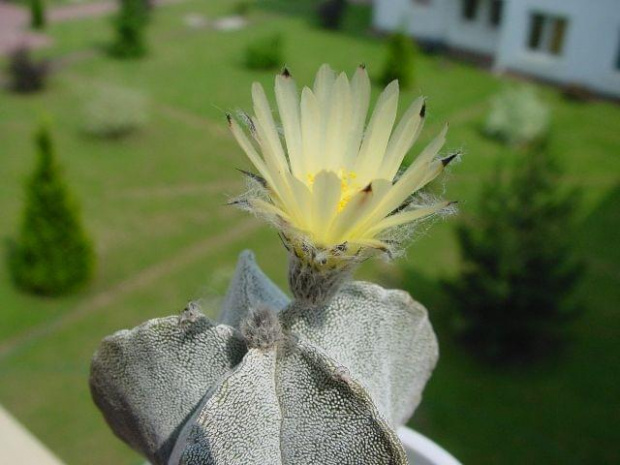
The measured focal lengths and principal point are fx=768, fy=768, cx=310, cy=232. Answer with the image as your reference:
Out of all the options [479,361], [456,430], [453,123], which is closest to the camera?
[456,430]

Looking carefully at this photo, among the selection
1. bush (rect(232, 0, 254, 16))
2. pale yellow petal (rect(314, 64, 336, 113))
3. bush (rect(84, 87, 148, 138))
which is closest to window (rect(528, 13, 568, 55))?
bush (rect(232, 0, 254, 16))

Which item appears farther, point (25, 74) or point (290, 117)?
point (25, 74)

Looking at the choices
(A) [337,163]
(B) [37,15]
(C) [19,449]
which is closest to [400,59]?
(B) [37,15]

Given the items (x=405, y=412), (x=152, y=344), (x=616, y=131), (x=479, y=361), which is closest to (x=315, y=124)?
(x=152, y=344)

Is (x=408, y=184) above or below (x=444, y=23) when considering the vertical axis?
above

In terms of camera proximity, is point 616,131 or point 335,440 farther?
point 616,131

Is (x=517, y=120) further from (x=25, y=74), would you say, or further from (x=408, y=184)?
(x=408, y=184)

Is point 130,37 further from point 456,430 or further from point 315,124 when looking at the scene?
point 315,124
